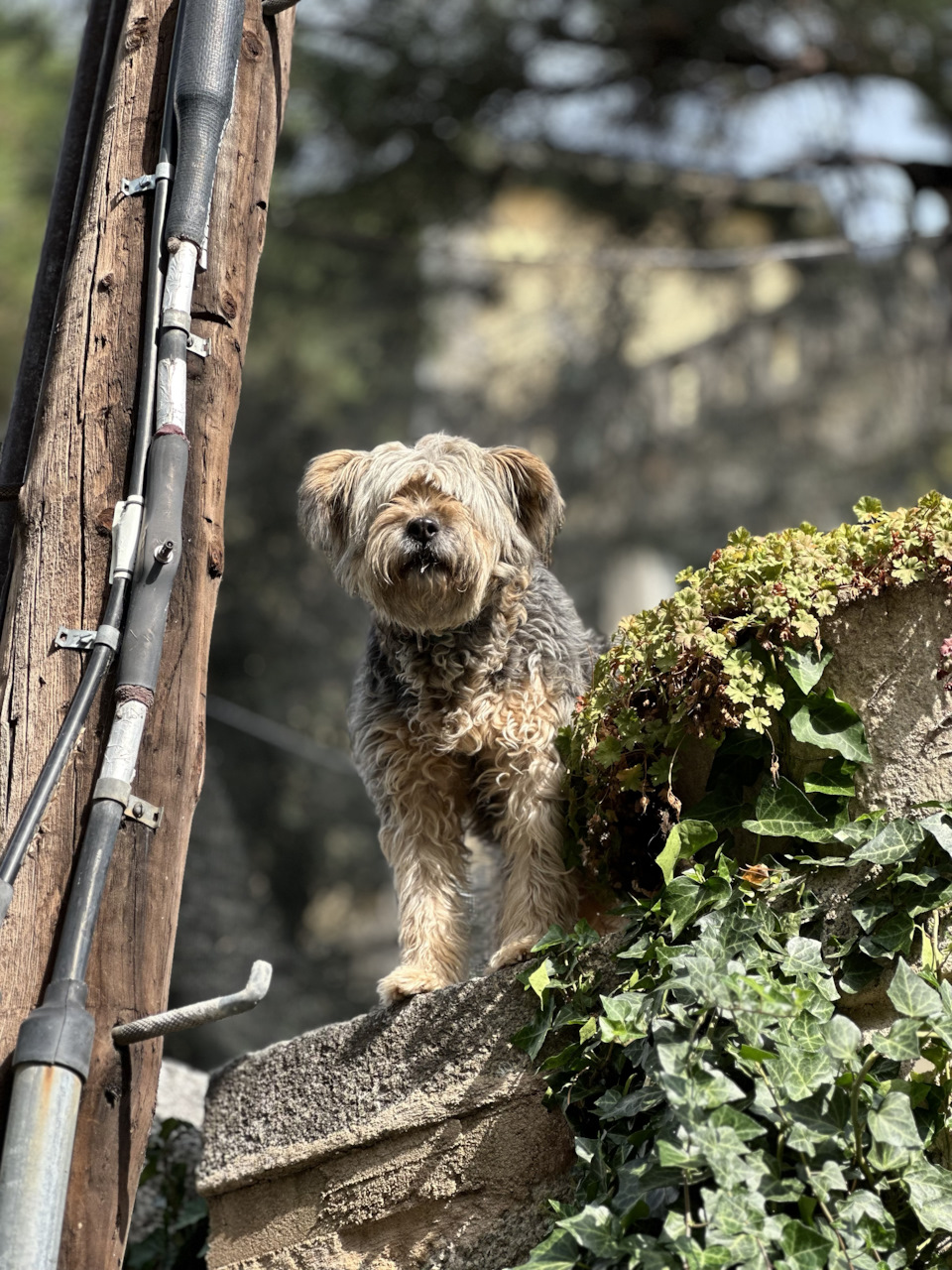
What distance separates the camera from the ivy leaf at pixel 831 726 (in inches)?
124

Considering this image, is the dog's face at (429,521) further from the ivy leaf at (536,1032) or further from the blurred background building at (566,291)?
the blurred background building at (566,291)

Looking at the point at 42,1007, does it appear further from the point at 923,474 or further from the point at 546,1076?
the point at 923,474

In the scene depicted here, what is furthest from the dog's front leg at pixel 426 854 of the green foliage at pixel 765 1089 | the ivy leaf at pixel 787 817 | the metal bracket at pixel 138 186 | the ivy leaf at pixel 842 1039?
the metal bracket at pixel 138 186

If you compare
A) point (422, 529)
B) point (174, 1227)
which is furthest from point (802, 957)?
point (174, 1227)

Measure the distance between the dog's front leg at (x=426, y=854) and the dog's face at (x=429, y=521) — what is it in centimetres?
42

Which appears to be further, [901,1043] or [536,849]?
[536,849]

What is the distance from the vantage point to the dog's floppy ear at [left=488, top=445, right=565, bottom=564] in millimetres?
4344

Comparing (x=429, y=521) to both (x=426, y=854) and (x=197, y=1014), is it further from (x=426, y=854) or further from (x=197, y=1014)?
(x=197, y=1014)

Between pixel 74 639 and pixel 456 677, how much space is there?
148cm

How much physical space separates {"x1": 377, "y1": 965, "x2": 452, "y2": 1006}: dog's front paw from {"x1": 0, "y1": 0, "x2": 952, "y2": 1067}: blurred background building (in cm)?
513

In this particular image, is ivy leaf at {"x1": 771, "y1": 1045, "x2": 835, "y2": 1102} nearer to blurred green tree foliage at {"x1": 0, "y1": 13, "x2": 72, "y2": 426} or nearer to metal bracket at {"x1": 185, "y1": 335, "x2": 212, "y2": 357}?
metal bracket at {"x1": 185, "y1": 335, "x2": 212, "y2": 357}

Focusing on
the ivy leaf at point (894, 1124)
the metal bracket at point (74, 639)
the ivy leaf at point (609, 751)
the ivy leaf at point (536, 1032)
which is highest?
the ivy leaf at point (609, 751)

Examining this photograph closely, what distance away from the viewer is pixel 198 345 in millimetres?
3027

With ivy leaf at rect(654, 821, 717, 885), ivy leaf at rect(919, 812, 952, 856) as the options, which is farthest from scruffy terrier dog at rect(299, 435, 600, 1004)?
ivy leaf at rect(919, 812, 952, 856)
